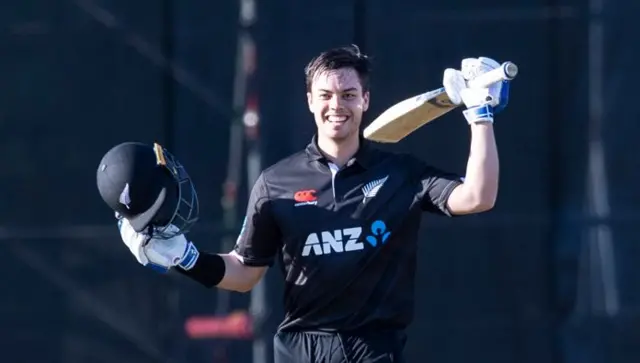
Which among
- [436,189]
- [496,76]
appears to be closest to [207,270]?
[436,189]

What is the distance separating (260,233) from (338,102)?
0.48m

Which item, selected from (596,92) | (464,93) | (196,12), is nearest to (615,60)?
(596,92)

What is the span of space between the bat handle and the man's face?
1.18 feet

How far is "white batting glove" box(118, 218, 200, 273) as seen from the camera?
3.79 meters

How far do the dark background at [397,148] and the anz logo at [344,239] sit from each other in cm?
197

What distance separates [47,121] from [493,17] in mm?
2042

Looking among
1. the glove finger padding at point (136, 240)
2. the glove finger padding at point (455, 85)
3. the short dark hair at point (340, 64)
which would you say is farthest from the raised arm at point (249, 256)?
the glove finger padding at point (455, 85)

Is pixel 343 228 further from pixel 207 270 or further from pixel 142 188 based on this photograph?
pixel 142 188

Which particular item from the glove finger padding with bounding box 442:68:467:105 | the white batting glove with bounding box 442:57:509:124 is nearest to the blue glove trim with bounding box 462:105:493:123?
the white batting glove with bounding box 442:57:509:124

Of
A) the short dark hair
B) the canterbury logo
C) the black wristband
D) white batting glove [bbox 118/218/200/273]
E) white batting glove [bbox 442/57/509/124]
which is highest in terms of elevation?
the short dark hair

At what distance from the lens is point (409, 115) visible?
394 centimetres

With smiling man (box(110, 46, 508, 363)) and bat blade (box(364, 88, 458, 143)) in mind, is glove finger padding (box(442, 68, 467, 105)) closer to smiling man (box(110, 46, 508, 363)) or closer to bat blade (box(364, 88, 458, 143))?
smiling man (box(110, 46, 508, 363))

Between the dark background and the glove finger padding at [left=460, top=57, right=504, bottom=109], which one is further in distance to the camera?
the dark background

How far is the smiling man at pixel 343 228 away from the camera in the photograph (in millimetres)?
3738
